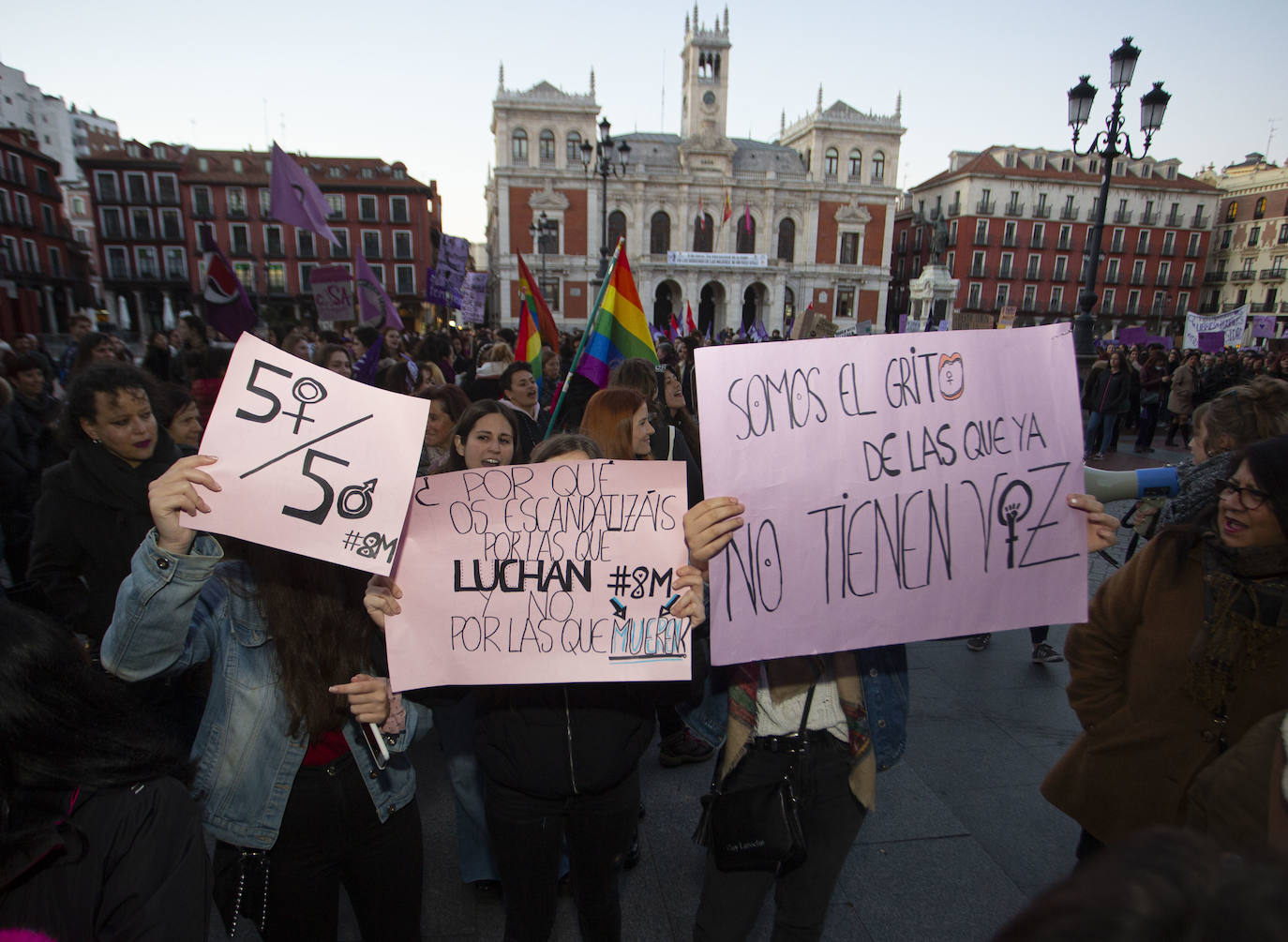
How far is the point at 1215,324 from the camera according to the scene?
16125 millimetres

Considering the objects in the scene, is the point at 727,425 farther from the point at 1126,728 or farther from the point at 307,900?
the point at 307,900

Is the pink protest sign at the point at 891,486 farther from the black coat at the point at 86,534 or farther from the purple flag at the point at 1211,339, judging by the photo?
the purple flag at the point at 1211,339

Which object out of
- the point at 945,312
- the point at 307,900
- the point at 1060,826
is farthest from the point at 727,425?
the point at 945,312

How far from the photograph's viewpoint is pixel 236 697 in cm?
169

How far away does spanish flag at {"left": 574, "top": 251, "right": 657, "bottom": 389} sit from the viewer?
422 centimetres

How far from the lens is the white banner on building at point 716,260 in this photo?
151 feet

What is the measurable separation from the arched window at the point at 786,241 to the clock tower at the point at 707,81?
27.8ft

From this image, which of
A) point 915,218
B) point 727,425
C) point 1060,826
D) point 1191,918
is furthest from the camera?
point 915,218

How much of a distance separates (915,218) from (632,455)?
199ft

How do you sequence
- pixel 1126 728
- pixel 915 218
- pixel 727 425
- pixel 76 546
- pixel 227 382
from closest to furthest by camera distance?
1. pixel 227 382
2. pixel 727 425
3. pixel 1126 728
4. pixel 76 546
5. pixel 915 218

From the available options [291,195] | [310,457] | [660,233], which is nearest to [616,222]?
[660,233]

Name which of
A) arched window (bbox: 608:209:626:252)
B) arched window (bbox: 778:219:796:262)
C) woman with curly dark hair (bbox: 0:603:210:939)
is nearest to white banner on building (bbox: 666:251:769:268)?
arched window (bbox: 778:219:796:262)

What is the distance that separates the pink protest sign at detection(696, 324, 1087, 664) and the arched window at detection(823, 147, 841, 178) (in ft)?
179

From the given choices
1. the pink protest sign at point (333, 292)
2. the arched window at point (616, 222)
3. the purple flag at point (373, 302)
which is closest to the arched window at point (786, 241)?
the arched window at point (616, 222)
